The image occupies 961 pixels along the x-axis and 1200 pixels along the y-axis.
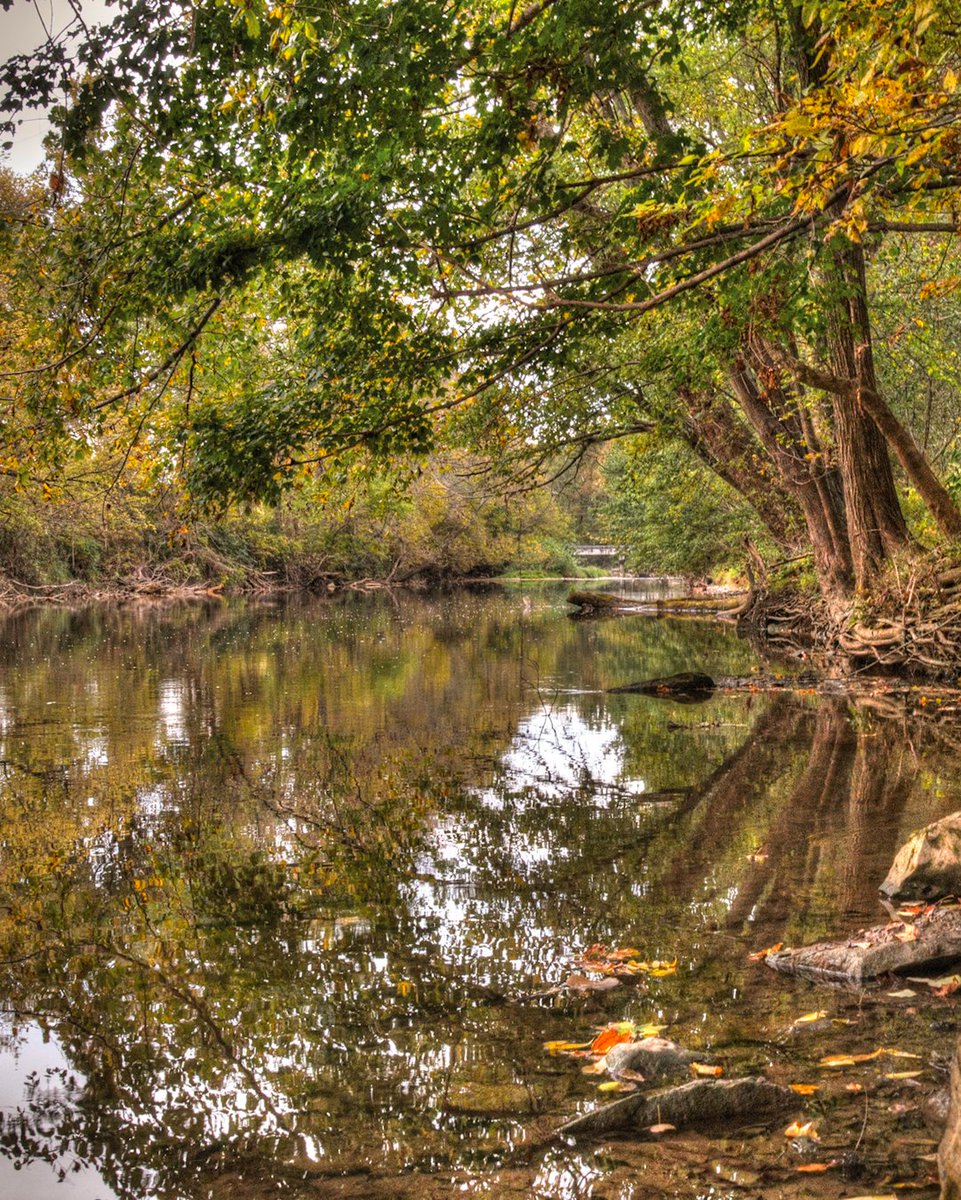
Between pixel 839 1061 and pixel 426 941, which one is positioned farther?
pixel 426 941

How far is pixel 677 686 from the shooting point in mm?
16094

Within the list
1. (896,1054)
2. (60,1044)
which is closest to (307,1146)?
(60,1044)

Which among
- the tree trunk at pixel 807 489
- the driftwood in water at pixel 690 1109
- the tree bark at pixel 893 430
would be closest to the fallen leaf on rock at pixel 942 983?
the driftwood in water at pixel 690 1109

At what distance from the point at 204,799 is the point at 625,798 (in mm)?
3624

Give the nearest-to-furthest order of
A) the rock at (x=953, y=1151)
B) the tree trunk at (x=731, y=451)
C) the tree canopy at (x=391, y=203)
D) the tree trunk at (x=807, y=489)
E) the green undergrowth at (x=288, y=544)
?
the rock at (x=953, y=1151), the tree canopy at (x=391, y=203), the tree trunk at (x=807, y=489), the tree trunk at (x=731, y=451), the green undergrowth at (x=288, y=544)

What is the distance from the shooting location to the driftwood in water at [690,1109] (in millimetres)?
Result: 3592

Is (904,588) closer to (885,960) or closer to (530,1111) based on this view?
(885,960)

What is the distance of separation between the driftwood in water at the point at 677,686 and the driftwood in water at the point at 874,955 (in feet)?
Result: 35.2

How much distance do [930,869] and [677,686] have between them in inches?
400

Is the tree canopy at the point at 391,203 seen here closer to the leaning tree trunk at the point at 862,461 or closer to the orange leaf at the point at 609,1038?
the leaning tree trunk at the point at 862,461

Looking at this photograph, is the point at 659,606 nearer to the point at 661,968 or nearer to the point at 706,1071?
the point at 661,968

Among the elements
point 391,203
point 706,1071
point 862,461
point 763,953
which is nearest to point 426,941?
point 763,953

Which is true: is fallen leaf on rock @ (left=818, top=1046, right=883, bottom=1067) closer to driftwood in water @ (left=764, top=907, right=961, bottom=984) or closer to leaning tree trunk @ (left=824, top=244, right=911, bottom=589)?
driftwood in water @ (left=764, top=907, right=961, bottom=984)

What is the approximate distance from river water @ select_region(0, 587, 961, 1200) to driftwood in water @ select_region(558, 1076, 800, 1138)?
3.6 inches
